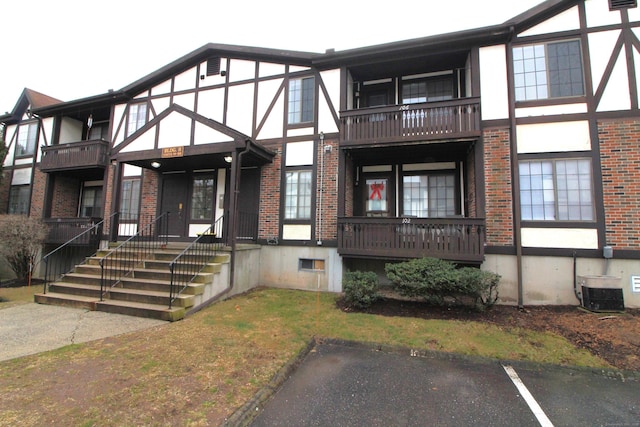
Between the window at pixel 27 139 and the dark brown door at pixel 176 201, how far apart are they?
8.51 meters

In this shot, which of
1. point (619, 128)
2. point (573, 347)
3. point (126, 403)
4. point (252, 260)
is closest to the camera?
point (126, 403)

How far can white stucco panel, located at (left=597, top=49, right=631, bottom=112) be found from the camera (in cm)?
738

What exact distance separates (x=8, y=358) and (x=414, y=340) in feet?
19.1

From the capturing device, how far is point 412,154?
9.23 meters

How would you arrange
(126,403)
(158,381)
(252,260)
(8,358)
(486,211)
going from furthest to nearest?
(252,260), (486,211), (8,358), (158,381), (126,403)

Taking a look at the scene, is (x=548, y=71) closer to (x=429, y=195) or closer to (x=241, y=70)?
(x=429, y=195)

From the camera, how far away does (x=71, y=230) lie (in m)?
11.7

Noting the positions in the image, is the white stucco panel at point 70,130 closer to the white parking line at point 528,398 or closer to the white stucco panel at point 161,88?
the white stucco panel at point 161,88

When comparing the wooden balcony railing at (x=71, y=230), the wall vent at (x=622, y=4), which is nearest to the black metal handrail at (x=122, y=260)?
the wooden balcony railing at (x=71, y=230)

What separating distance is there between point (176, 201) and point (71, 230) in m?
4.52

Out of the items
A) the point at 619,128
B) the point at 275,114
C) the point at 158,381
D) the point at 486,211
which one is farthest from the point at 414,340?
the point at 275,114

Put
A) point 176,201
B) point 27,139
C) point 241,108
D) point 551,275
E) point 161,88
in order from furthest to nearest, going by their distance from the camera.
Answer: point 27,139 < point 161,88 < point 176,201 < point 241,108 < point 551,275

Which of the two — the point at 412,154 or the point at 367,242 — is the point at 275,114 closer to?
the point at 412,154

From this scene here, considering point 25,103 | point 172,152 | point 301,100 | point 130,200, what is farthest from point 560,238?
point 25,103
